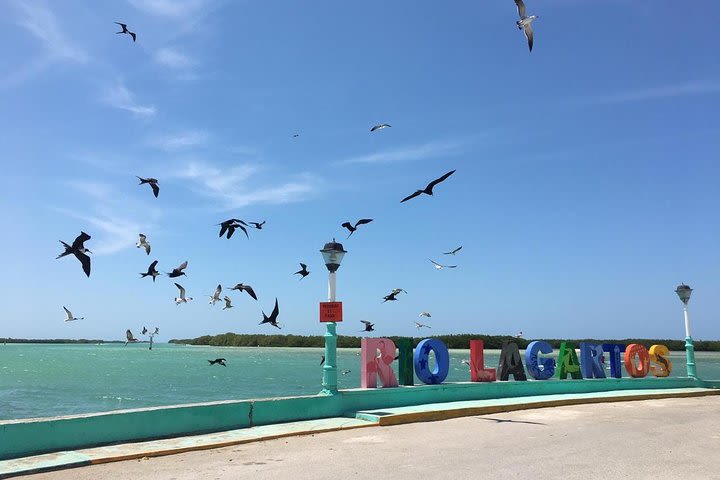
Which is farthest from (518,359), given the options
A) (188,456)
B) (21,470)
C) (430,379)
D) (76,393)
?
(76,393)

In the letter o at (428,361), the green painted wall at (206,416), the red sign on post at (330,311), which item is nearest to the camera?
the green painted wall at (206,416)

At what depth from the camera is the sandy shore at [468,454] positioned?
808 centimetres

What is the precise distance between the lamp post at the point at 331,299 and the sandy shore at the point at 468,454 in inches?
69.4

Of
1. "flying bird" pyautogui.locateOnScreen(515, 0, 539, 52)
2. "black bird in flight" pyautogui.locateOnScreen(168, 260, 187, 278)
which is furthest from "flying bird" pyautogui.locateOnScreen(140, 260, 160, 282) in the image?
"flying bird" pyautogui.locateOnScreen(515, 0, 539, 52)

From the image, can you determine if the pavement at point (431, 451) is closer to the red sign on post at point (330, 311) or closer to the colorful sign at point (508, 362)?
the colorful sign at point (508, 362)

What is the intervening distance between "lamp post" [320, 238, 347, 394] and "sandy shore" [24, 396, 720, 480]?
1764mm

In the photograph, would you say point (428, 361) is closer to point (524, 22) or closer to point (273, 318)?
point (273, 318)

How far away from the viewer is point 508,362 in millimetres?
18172

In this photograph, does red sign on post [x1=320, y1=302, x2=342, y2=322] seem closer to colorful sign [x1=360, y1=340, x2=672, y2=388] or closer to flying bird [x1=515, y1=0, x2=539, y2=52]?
colorful sign [x1=360, y1=340, x2=672, y2=388]

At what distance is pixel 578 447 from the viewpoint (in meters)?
10.0

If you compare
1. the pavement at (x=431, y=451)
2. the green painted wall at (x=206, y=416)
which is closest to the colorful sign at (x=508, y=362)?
the green painted wall at (x=206, y=416)

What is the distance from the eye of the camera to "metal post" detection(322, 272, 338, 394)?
42.9 ft

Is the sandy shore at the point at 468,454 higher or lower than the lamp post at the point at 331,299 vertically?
lower

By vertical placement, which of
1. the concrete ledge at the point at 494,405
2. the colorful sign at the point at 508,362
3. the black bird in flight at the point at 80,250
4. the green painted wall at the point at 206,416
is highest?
the black bird in flight at the point at 80,250
